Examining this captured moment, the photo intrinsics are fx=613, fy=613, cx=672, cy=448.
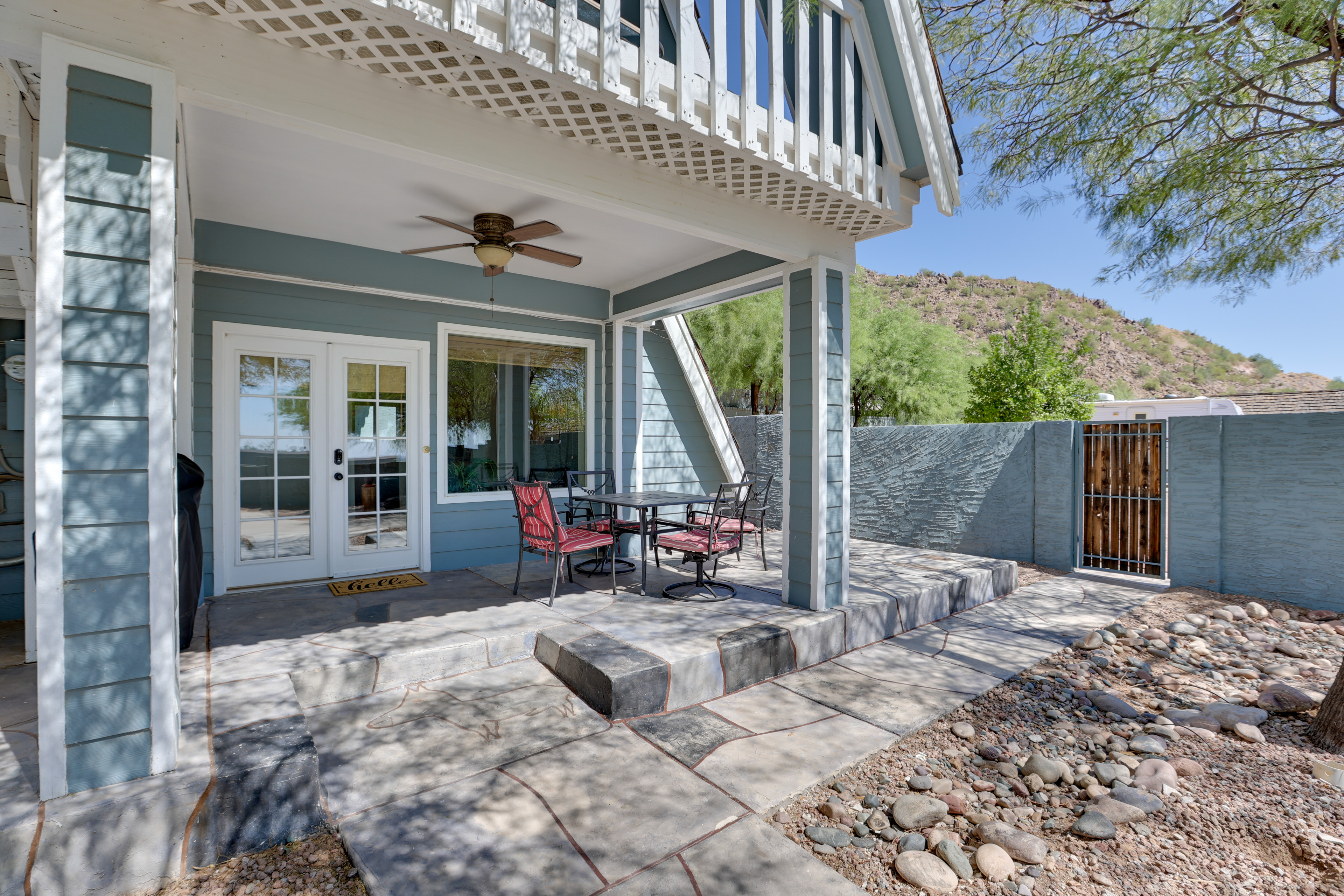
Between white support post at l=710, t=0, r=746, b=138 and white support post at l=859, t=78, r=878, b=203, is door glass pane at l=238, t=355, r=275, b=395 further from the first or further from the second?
white support post at l=859, t=78, r=878, b=203

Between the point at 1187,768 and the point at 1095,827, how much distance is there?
2.32 ft

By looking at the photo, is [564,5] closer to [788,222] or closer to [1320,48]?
[788,222]

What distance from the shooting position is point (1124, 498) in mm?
5680

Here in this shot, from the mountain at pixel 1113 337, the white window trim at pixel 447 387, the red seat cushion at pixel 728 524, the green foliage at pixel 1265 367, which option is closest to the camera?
the red seat cushion at pixel 728 524

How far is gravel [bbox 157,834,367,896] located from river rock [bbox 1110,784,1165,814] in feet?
8.09

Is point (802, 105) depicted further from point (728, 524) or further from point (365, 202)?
point (728, 524)

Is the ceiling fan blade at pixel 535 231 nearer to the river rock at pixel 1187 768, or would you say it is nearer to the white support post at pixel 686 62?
the white support post at pixel 686 62

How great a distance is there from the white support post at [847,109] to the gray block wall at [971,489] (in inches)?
104

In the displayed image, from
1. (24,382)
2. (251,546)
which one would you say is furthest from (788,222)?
(24,382)

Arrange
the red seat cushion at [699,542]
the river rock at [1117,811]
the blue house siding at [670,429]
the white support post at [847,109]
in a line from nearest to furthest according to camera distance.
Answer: the river rock at [1117,811] → the white support post at [847,109] → the red seat cushion at [699,542] → the blue house siding at [670,429]

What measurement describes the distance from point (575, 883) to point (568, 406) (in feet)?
14.5

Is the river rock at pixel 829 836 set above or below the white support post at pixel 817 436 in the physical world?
below

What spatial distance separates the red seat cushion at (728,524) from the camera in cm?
450

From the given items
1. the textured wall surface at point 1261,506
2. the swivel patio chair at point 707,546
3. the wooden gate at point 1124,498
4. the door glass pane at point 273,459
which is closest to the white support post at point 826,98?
the swivel patio chair at point 707,546
